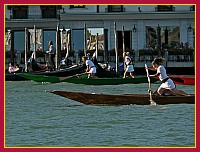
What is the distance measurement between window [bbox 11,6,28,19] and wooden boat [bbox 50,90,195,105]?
21.8 m

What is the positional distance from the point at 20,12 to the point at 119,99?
22163 millimetres

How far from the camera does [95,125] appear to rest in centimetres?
1241

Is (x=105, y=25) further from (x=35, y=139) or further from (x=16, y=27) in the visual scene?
(x=35, y=139)

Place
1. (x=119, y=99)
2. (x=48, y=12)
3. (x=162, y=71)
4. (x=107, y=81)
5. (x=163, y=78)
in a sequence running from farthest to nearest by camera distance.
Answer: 1. (x=48, y=12)
2. (x=107, y=81)
3. (x=119, y=99)
4. (x=163, y=78)
5. (x=162, y=71)

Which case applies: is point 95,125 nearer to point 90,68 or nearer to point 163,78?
point 163,78

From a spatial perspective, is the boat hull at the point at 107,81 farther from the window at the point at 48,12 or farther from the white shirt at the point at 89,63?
the window at the point at 48,12

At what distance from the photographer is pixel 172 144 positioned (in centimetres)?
1015

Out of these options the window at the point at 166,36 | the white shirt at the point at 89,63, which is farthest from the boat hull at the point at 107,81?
the window at the point at 166,36

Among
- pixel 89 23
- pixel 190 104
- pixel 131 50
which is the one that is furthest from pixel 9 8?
pixel 190 104

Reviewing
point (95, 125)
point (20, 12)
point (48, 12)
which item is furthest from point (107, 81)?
point (20, 12)

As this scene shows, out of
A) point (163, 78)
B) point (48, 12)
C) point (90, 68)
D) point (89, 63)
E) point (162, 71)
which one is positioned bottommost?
point (163, 78)

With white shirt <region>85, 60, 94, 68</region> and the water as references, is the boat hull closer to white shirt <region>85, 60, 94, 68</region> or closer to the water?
white shirt <region>85, 60, 94, 68</region>

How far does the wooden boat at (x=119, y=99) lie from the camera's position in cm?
1413

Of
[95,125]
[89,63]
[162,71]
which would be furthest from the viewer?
[89,63]
